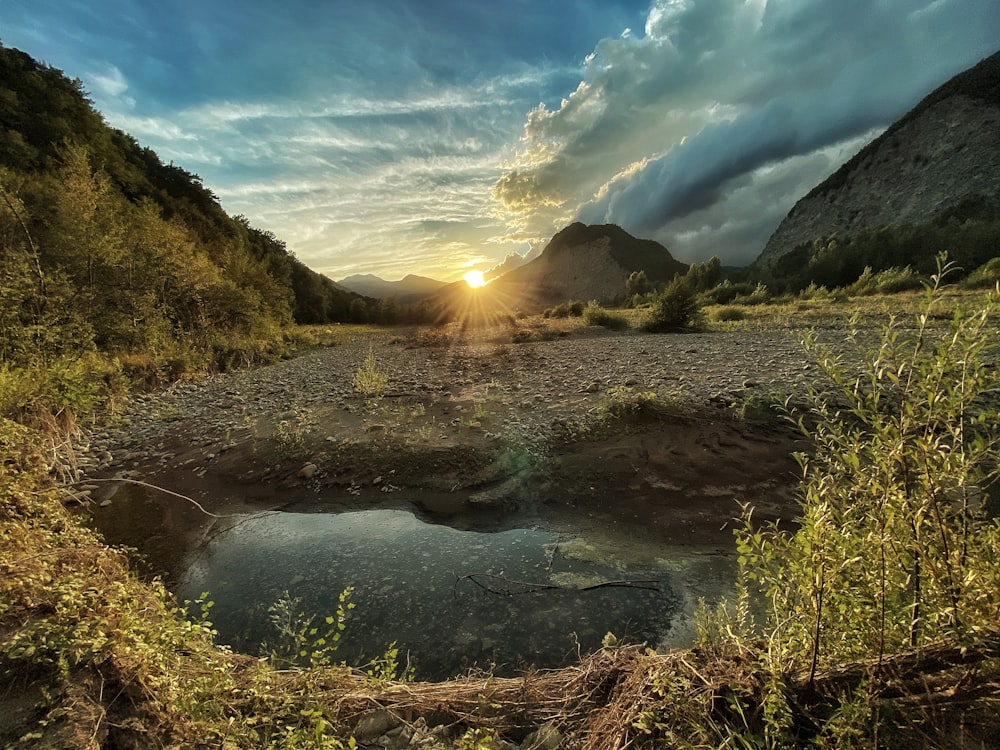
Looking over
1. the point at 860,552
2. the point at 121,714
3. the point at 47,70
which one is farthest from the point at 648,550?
the point at 47,70

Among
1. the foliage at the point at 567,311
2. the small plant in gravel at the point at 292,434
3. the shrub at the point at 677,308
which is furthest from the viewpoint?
the foliage at the point at 567,311

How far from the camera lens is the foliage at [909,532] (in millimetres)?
1858

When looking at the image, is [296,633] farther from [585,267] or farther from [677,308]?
[585,267]

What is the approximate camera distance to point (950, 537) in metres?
1.98

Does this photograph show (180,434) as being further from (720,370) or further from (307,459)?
(720,370)

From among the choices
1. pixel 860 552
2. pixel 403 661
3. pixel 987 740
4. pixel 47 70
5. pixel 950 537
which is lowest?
pixel 403 661

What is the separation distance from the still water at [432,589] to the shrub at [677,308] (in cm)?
2316

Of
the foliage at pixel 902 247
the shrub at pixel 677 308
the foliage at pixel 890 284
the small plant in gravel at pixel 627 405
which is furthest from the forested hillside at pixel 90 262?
the foliage at pixel 902 247

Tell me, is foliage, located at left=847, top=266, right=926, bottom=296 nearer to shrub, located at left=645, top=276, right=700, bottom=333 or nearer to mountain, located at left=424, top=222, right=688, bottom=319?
shrub, located at left=645, top=276, right=700, bottom=333

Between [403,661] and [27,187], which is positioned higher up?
[27,187]

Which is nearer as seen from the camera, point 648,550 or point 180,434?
point 648,550

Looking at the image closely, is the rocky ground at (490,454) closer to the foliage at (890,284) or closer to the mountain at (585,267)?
the foliage at (890,284)

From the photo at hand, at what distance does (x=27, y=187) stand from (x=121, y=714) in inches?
960

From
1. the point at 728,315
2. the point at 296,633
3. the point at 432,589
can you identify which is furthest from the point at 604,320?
the point at 296,633
